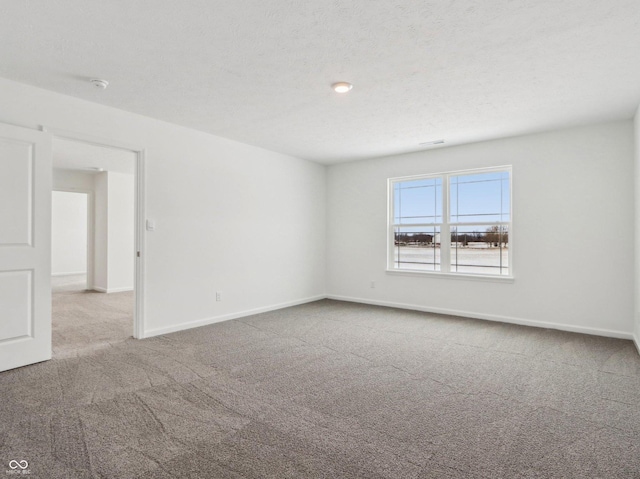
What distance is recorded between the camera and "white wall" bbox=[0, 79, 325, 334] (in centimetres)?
362

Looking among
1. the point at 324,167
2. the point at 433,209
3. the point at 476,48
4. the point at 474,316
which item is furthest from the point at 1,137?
the point at 474,316

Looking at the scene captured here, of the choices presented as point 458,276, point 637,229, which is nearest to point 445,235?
point 458,276

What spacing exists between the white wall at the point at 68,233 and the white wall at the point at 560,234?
9.66m

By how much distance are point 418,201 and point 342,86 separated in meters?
3.04

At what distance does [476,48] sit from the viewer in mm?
2543

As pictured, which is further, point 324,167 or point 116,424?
point 324,167

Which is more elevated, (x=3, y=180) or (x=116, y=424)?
(x=3, y=180)

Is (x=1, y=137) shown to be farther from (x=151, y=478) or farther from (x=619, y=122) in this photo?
(x=619, y=122)

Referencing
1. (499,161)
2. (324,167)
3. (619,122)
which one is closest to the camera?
(619,122)

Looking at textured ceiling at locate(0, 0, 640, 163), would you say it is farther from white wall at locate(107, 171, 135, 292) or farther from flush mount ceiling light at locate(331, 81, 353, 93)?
white wall at locate(107, 171, 135, 292)

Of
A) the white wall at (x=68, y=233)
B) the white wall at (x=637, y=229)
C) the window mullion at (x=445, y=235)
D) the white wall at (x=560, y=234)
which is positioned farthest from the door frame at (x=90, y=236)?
the white wall at (x=637, y=229)

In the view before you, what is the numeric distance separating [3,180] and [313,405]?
3.10 m

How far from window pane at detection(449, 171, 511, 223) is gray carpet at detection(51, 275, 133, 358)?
471 centimetres

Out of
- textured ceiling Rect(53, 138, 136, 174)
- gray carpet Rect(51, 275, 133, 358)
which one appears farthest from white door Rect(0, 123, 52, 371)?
textured ceiling Rect(53, 138, 136, 174)
